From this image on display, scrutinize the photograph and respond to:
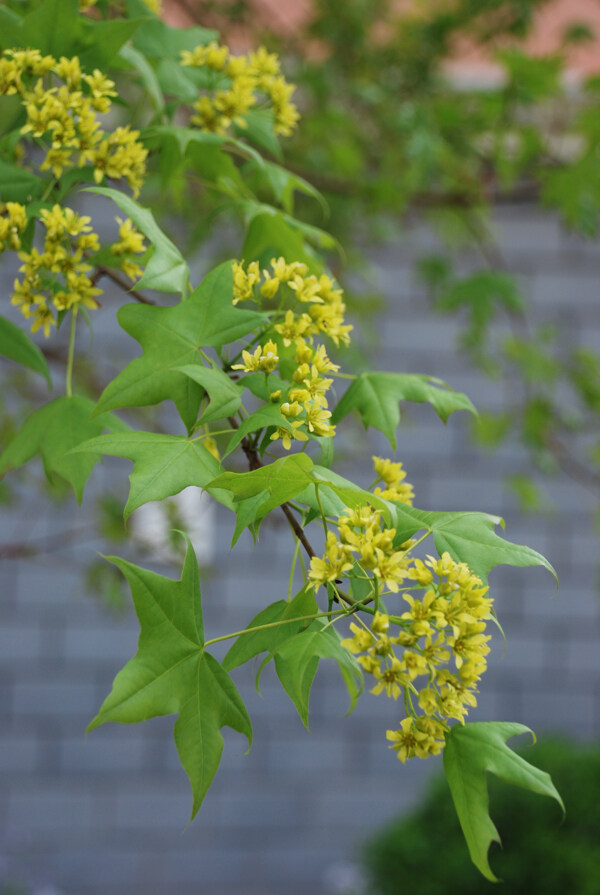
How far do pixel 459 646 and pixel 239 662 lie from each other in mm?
138

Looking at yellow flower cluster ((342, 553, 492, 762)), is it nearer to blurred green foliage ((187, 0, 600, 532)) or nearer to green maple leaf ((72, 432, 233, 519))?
green maple leaf ((72, 432, 233, 519))

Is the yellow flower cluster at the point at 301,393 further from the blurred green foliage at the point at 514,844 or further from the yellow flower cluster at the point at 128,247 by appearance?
the blurred green foliage at the point at 514,844

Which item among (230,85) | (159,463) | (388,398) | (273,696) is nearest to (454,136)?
(230,85)

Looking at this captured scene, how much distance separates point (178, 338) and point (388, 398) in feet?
0.60

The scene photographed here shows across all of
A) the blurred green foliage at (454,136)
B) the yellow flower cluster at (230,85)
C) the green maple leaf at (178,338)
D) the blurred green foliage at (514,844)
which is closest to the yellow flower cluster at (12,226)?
the green maple leaf at (178,338)

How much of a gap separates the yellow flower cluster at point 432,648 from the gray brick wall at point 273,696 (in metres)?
2.21

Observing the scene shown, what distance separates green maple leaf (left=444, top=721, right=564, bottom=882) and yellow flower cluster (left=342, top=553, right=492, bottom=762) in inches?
0.6

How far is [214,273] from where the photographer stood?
610 mm

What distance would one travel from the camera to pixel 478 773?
528 mm

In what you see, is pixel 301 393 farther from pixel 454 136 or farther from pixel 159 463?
pixel 454 136

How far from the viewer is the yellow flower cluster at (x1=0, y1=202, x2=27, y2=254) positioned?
64cm

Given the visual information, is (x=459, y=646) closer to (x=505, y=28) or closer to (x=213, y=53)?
(x=213, y=53)

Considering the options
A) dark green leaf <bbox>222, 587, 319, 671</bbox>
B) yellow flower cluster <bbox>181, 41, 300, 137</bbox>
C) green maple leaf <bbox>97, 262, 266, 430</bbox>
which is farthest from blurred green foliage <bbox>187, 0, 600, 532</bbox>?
dark green leaf <bbox>222, 587, 319, 671</bbox>

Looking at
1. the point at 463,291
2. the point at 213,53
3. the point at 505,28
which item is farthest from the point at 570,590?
the point at 213,53
